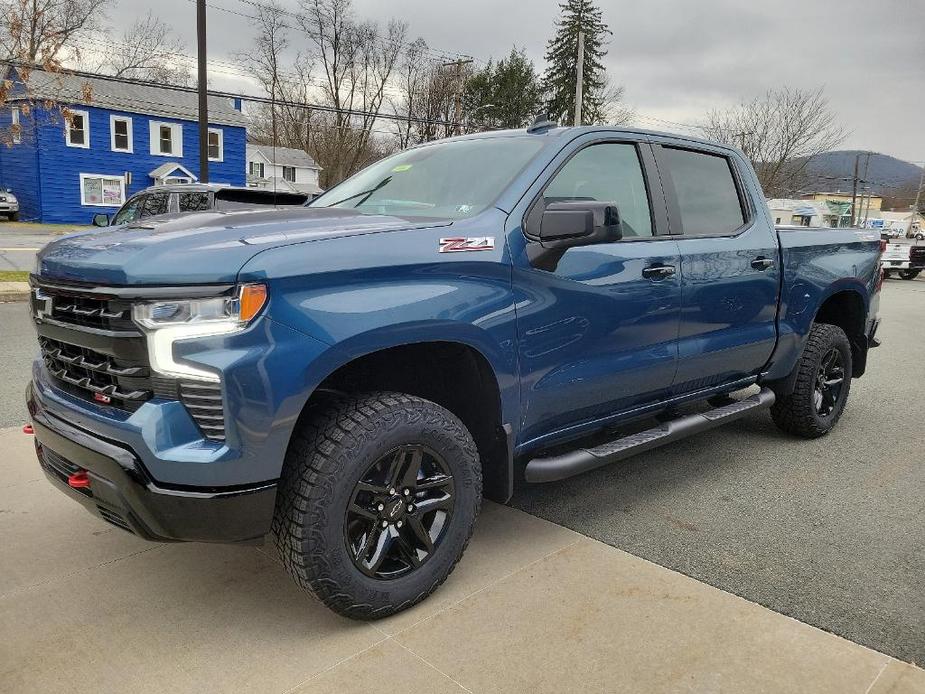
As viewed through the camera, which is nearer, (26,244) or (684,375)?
(684,375)

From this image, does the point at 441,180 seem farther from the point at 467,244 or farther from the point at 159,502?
the point at 159,502

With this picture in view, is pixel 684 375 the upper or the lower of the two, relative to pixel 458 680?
upper

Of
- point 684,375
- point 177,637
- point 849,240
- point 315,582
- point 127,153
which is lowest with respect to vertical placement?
point 177,637

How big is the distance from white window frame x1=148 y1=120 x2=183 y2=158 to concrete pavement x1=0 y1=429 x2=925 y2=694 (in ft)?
123

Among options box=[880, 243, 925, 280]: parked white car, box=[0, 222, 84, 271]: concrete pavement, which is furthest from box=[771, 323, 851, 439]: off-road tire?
box=[880, 243, 925, 280]: parked white car

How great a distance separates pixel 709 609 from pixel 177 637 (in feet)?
6.44

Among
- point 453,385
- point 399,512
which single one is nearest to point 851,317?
point 453,385

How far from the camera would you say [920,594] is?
3055 millimetres

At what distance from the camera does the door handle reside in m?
3.53

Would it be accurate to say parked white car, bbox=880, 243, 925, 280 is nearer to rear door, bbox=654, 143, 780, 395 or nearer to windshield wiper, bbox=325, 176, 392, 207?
rear door, bbox=654, 143, 780, 395

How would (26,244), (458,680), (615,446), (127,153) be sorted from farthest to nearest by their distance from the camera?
(127,153) < (26,244) < (615,446) < (458,680)

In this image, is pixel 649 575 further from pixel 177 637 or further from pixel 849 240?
pixel 849 240

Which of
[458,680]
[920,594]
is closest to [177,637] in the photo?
[458,680]

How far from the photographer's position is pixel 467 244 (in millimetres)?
2854
